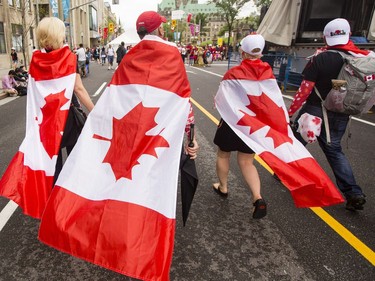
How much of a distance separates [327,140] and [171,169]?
2.05 m

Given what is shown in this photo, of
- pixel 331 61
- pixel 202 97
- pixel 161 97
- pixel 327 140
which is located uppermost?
pixel 331 61

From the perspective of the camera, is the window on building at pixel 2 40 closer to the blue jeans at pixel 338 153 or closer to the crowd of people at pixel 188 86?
the crowd of people at pixel 188 86

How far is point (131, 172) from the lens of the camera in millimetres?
2256

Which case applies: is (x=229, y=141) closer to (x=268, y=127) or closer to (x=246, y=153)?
(x=246, y=153)

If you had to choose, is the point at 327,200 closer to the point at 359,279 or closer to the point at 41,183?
the point at 359,279

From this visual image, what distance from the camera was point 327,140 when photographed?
356 centimetres

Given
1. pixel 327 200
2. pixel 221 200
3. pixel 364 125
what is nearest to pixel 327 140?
pixel 327 200

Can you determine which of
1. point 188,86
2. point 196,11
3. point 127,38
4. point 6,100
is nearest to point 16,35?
point 127,38

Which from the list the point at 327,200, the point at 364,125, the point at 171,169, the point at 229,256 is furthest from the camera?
the point at 364,125

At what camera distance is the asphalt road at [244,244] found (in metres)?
2.52

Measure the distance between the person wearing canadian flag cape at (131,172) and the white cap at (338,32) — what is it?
1.83 metres

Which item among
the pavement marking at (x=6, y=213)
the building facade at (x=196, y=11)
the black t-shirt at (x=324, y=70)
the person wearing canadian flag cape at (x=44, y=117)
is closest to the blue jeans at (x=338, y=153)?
the black t-shirt at (x=324, y=70)

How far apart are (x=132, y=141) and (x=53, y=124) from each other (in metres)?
1.02

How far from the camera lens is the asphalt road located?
8.25 feet
